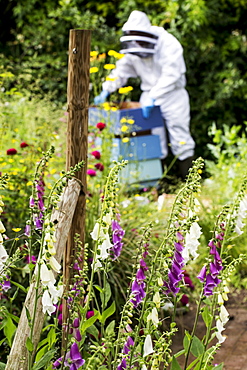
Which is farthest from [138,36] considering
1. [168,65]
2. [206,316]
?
[206,316]

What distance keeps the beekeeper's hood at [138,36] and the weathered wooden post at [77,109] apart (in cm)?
381

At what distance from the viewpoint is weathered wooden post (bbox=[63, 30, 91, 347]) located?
7.52 feet

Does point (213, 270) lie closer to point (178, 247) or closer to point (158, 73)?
point (178, 247)

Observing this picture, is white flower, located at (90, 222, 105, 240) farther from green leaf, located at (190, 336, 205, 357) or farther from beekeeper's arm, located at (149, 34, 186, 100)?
beekeeper's arm, located at (149, 34, 186, 100)

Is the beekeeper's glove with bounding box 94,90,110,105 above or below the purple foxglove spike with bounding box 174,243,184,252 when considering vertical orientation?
above

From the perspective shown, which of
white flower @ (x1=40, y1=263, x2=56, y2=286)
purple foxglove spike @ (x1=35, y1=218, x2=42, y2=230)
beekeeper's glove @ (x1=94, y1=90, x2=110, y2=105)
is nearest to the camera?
white flower @ (x1=40, y1=263, x2=56, y2=286)

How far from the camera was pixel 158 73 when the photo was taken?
6.49 m

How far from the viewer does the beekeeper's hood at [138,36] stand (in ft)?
19.6

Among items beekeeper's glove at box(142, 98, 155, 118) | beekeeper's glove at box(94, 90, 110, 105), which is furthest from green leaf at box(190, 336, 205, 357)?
beekeeper's glove at box(142, 98, 155, 118)

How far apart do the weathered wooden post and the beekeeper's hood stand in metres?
3.81

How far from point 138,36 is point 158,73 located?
24.3 inches

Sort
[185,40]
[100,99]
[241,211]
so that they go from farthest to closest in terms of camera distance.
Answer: [185,40] < [100,99] < [241,211]

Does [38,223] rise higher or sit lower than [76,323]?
higher

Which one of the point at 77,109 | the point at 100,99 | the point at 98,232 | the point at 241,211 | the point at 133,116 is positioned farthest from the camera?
the point at 100,99
